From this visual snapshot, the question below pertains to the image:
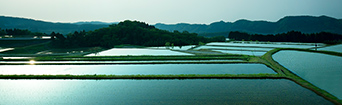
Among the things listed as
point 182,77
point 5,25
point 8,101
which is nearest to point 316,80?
point 182,77

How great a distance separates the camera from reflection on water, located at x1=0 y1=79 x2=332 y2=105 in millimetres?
10181

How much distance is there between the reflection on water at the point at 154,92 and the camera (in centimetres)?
1018

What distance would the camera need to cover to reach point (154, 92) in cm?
1165

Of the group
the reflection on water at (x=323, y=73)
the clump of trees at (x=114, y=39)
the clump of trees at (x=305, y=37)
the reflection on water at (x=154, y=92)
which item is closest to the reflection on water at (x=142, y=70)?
the reflection on water at (x=323, y=73)

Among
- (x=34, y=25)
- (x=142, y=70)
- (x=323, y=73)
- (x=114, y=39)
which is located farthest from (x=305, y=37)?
(x=34, y=25)

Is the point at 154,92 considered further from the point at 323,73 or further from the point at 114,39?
the point at 114,39

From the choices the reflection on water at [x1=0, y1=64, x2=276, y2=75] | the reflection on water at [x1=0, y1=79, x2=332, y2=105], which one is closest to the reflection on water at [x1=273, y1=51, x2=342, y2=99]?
the reflection on water at [x1=0, y1=79, x2=332, y2=105]

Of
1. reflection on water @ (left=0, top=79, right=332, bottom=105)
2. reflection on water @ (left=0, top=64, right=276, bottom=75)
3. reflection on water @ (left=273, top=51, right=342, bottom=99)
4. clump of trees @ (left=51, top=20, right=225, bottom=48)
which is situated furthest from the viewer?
clump of trees @ (left=51, top=20, right=225, bottom=48)

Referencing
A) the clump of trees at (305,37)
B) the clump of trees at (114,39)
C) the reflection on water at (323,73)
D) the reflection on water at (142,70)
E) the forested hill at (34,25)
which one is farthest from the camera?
the forested hill at (34,25)

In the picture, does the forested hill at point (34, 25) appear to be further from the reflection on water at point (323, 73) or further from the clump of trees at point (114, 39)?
the reflection on water at point (323, 73)

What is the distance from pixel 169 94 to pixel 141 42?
2284 inches

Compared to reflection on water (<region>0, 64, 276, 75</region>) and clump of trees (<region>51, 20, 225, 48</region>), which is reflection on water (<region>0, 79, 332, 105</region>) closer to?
reflection on water (<region>0, 64, 276, 75</region>)

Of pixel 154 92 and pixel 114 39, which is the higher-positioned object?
pixel 114 39

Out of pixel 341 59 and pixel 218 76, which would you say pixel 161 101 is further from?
pixel 341 59
